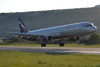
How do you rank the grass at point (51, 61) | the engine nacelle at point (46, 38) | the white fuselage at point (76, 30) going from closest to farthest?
the grass at point (51, 61)
the white fuselage at point (76, 30)
the engine nacelle at point (46, 38)

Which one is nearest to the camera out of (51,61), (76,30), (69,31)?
(51,61)

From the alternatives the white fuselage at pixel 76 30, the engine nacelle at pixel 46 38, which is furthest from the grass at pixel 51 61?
the engine nacelle at pixel 46 38

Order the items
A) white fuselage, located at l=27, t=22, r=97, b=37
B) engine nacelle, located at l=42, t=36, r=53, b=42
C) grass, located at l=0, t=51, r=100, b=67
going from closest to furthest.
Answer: grass, located at l=0, t=51, r=100, b=67, white fuselage, located at l=27, t=22, r=97, b=37, engine nacelle, located at l=42, t=36, r=53, b=42

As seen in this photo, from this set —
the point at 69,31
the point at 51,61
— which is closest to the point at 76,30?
the point at 69,31

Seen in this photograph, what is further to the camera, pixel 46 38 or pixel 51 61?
pixel 46 38

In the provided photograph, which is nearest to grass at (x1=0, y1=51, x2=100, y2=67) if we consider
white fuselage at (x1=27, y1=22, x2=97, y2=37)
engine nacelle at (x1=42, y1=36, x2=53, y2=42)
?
white fuselage at (x1=27, y1=22, x2=97, y2=37)

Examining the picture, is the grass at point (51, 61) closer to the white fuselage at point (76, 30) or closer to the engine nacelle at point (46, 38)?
the white fuselage at point (76, 30)

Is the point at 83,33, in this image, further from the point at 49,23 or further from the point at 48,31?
the point at 49,23

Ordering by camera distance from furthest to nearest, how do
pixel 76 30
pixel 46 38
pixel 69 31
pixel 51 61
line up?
pixel 46 38, pixel 69 31, pixel 76 30, pixel 51 61

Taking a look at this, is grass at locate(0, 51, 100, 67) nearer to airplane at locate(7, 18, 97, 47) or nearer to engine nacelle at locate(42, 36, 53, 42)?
airplane at locate(7, 18, 97, 47)

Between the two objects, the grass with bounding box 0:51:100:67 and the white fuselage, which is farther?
the white fuselage

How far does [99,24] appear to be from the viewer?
616ft

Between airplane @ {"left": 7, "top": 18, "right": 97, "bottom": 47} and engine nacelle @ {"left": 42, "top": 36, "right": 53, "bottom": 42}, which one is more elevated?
airplane @ {"left": 7, "top": 18, "right": 97, "bottom": 47}

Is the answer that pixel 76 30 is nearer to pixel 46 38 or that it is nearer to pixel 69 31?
pixel 69 31
